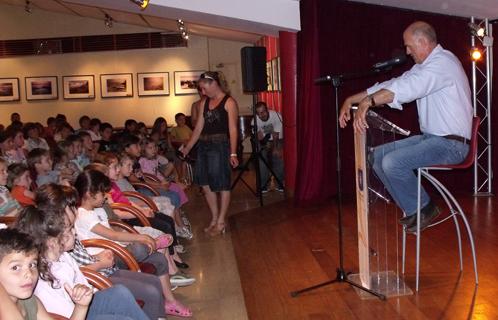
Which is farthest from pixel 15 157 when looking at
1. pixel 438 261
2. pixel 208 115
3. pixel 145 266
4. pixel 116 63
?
pixel 116 63

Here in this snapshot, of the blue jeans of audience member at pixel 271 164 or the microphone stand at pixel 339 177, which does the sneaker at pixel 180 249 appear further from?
the blue jeans of audience member at pixel 271 164

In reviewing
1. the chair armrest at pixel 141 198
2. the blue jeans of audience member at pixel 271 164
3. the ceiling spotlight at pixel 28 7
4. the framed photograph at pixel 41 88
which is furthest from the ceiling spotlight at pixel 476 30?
the framed photograph at pixel 41 88

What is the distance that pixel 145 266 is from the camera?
387cm

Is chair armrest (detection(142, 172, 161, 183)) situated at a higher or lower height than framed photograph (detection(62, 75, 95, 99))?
lower

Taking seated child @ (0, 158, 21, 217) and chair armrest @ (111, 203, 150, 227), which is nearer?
seated child @ (0, 158, 21, 217)

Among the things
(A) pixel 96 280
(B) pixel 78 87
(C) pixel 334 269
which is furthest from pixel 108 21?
(A) pixel 96 280

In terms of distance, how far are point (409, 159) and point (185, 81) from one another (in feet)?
37.9

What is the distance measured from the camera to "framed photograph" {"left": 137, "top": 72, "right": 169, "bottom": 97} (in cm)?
1514

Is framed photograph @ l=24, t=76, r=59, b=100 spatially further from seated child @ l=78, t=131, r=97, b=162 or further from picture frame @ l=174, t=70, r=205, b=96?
seated child @ l=78, t=131, r=97, b=162

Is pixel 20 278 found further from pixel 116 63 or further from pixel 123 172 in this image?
pixel 116 63

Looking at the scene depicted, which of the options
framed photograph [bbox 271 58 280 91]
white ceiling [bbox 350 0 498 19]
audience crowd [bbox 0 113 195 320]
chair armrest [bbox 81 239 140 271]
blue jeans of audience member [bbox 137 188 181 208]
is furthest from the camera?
framed photograph [bbox 271 58 280 91]

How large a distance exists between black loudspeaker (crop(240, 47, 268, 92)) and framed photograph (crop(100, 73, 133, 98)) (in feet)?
25.7

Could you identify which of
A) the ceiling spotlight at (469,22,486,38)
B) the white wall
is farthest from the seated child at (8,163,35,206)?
the white wall

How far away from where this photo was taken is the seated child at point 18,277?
2.15 meters
